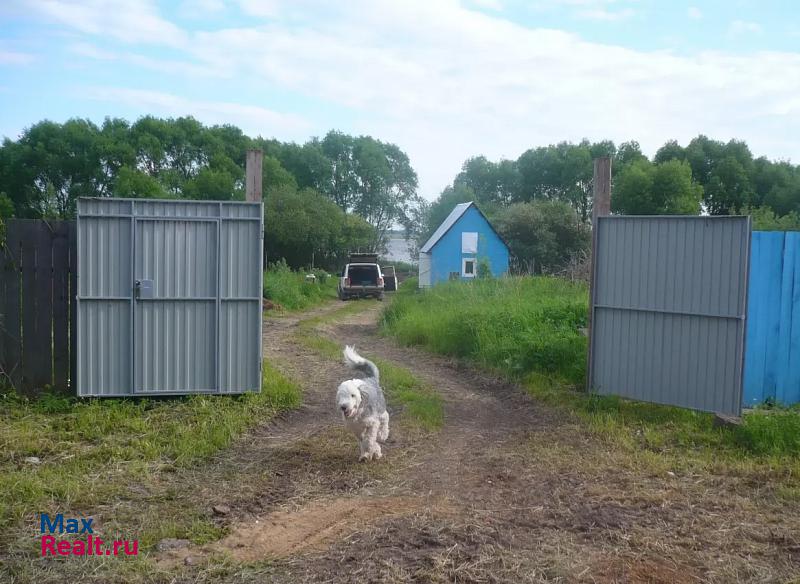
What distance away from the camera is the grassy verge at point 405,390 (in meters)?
8.39

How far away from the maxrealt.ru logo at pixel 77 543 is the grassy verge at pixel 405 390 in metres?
3.92

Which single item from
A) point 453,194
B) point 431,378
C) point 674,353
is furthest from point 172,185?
point 674,353

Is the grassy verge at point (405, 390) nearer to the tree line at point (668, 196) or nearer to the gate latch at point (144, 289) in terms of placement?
the gate latch at point (144, 289)

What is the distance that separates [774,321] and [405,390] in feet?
15.3

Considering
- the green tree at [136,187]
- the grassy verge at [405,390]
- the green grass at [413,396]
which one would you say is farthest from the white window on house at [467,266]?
the green grass at [413,396]

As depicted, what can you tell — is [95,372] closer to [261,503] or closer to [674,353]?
[261,503]

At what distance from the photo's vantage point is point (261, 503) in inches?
219

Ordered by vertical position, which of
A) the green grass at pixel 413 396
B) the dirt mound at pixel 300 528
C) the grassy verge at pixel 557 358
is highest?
the grassy verge at pixel 557 358

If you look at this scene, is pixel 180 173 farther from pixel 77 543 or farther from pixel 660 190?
pixel 77 543

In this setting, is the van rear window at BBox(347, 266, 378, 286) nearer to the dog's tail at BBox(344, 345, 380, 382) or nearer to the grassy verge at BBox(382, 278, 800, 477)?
the grassy verge at BBox(382, 278, 800, 477)

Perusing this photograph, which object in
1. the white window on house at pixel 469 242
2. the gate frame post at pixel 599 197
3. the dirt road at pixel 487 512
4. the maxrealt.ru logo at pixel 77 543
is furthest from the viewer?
the white window on house at pixel 469 242

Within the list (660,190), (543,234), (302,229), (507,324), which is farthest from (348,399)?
(302,229)

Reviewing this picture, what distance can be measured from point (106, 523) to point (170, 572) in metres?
1.05

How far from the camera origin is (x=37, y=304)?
26.8ft
